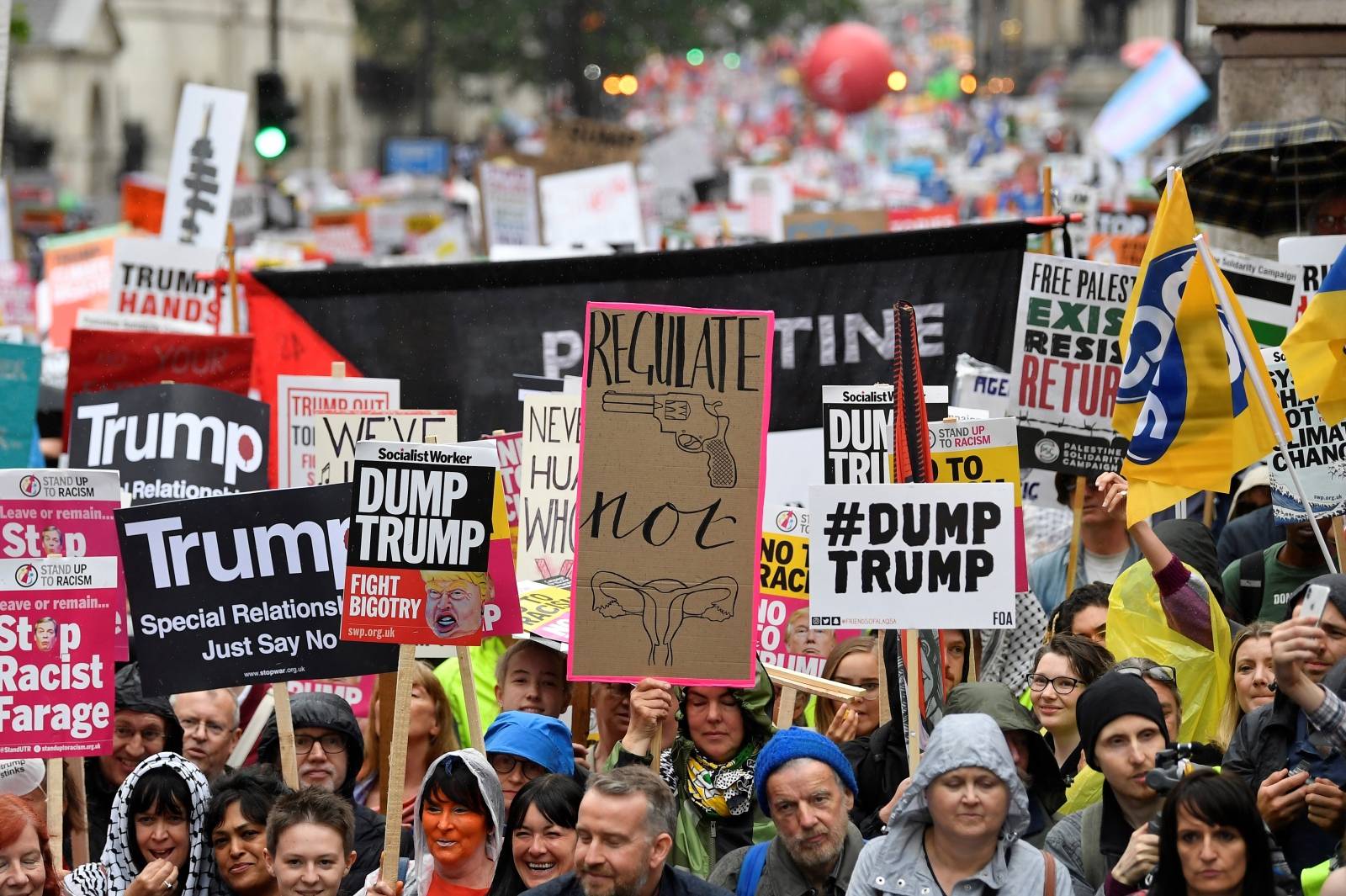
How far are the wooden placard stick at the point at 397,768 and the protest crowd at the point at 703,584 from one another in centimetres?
2

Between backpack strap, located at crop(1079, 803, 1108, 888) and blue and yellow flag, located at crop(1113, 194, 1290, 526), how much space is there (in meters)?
1.40

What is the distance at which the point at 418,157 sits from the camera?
149 feet

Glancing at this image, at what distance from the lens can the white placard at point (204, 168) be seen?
14762mm

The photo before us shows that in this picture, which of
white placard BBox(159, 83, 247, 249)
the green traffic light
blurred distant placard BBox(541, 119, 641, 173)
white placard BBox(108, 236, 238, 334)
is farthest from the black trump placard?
the green traffic light

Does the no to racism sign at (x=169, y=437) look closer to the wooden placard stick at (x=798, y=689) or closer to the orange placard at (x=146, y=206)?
the wooden placard stick at (x=798, y=689)

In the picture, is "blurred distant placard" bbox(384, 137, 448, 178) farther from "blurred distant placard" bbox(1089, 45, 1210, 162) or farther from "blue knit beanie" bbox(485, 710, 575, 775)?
"blue knit beanie" bbox(485, 710, 575, 775)

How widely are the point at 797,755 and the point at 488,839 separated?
0.85m

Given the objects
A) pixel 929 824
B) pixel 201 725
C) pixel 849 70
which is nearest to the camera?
pixel 929 824

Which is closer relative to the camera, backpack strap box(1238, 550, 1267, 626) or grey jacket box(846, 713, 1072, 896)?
grey jacket box(846, 713, 1072, 896)

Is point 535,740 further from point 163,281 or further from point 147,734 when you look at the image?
point 163,281

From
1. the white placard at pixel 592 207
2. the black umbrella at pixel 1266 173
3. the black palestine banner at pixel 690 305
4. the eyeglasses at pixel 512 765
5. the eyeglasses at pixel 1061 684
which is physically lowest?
the eyeglasses at pixel 512 765

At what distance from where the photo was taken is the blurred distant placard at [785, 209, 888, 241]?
16531 mm

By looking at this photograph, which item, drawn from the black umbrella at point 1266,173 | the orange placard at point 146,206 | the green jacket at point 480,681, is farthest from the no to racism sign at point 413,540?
the orange placard at point 146,206

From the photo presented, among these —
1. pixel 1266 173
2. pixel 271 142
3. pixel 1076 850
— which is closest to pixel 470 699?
pixel 1076 850
